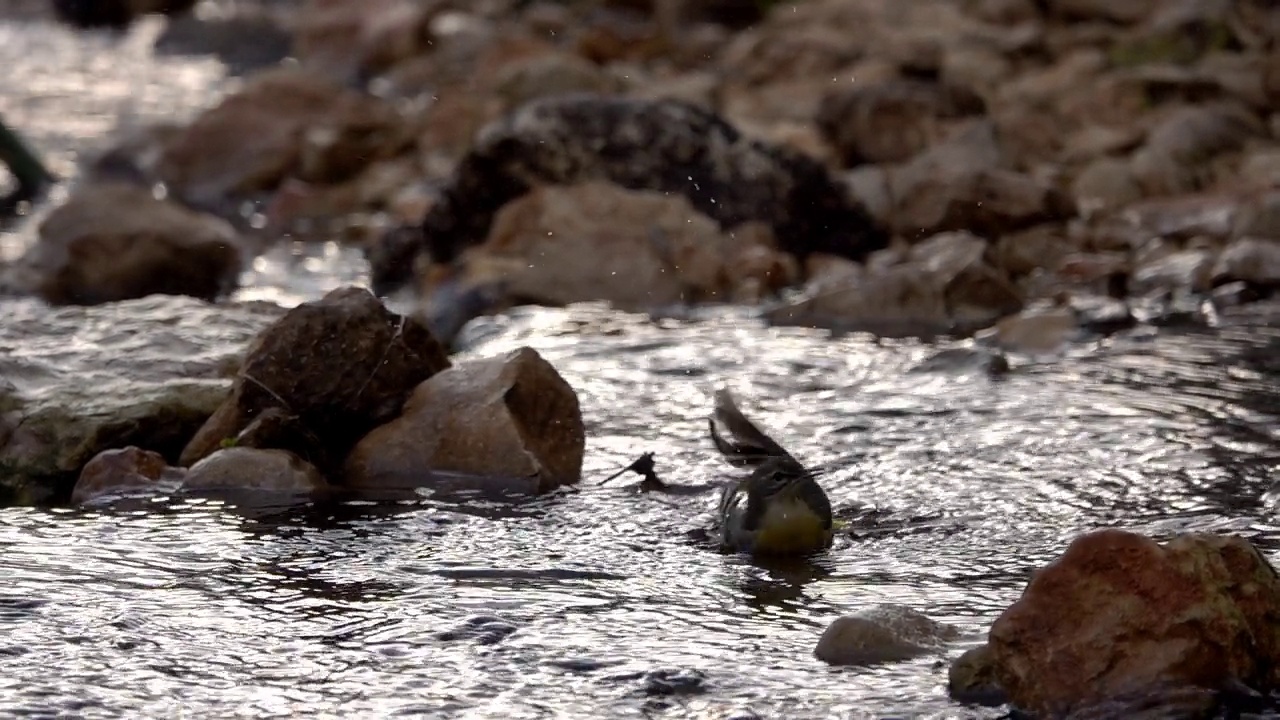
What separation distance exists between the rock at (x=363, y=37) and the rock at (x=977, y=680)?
48.4ft

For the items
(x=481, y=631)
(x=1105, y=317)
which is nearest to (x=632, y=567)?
(x=481, y=631)

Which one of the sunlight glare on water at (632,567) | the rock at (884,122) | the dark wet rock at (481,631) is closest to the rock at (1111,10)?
the rock at (884,122)

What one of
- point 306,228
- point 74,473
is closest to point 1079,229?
point 306,228

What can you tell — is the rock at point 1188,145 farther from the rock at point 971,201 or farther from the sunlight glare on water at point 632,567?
the sunlight glare on water at point 632,567

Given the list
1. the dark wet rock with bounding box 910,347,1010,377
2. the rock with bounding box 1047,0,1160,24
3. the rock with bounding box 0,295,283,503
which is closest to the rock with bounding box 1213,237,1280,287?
the dark wet rock with bounding box 910,347,1010,377

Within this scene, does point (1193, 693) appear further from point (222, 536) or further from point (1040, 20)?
point (1040, 20)

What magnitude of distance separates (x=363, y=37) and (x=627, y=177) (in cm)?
1008

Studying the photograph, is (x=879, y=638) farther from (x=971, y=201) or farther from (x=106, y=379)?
(x=971, y=201)

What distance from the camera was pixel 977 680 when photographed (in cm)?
298

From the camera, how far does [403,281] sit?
8.62 meters

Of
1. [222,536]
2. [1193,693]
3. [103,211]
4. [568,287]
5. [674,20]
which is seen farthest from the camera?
[674,20]

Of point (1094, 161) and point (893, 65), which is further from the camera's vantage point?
point (893, 65)

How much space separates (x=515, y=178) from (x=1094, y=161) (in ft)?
10.1

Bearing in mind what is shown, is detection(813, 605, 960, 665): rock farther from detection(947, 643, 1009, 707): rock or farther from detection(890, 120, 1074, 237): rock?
detection(890, 120, 1074, 237): rock
